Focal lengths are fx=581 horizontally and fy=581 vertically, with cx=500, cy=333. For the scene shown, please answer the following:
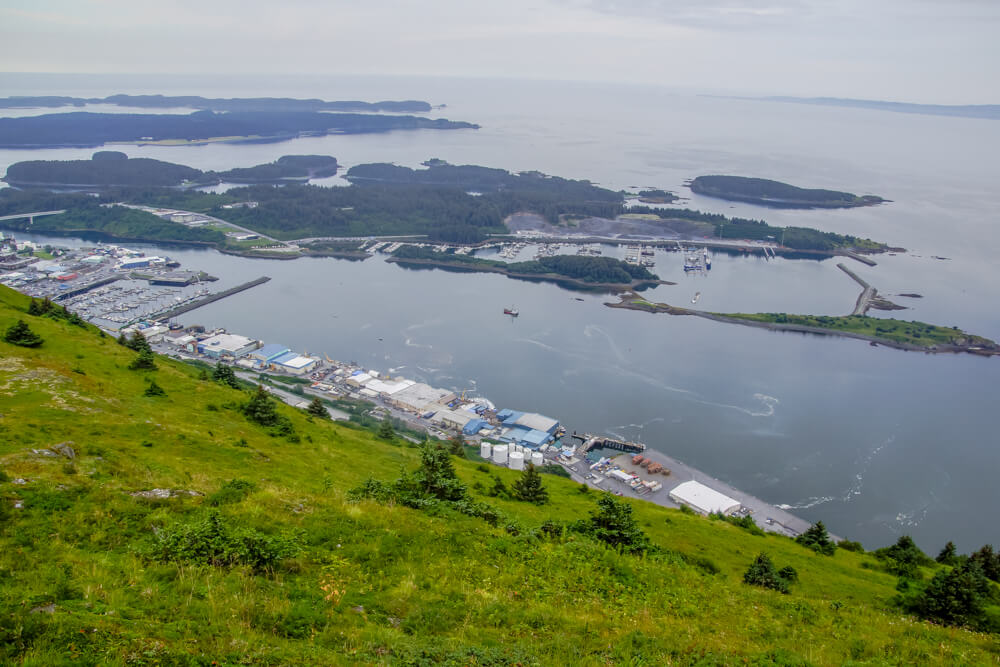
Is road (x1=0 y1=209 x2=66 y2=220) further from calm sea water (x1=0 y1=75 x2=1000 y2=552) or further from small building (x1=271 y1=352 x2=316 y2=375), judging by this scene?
small building (x1=271 y1=352 x2=316 y2=375)

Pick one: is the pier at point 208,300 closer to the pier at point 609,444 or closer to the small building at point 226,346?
the small building at point 226,346

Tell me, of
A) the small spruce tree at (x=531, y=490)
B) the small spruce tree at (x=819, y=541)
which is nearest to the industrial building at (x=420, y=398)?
the small spruce tree at (x=531, y=490)

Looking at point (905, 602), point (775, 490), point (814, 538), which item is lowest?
point (775, 490)

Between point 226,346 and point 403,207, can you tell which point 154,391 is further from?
point 403,207

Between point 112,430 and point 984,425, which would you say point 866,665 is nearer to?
point 112,430

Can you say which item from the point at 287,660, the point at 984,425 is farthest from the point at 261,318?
the point at 984,425

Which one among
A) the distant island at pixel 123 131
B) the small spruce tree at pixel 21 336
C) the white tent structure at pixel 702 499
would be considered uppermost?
the distant island at pixel 123 131

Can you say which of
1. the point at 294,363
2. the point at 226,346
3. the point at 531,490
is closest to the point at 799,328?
the point at 294,363
